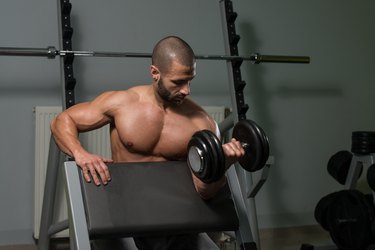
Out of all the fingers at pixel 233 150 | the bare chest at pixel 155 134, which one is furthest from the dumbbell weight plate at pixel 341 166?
the fingers at pixel 233 150

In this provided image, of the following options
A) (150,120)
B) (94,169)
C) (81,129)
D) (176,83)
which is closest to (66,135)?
(81,129)

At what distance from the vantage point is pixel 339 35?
3441 millimetres

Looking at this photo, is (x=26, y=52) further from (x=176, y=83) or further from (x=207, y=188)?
(x=207, y=188)

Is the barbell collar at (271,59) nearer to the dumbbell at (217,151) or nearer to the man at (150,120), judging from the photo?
the man at (150,120)

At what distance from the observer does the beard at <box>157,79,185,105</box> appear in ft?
5.47

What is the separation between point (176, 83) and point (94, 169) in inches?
14.1

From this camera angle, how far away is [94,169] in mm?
1585

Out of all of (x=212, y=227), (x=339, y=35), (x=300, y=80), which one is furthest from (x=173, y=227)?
(x=339, y=35)

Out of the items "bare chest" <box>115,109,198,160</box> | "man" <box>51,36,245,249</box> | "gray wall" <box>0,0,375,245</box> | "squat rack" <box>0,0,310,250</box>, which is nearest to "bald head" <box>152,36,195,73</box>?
"man" <box>51,36,245,249</box>

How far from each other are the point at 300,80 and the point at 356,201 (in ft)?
2.93

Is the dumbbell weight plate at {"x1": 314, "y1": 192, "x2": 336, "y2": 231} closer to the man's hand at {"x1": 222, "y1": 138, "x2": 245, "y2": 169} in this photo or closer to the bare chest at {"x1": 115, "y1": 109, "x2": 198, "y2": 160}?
the bare chest at {"x1": 115, "y1": 109, "x2": 198, "y2": 160}

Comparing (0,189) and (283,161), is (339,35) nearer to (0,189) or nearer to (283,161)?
(283,161)

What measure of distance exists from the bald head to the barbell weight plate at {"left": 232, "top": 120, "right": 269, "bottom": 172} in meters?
0.26

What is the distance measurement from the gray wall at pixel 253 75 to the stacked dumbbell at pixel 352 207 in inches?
14.8
